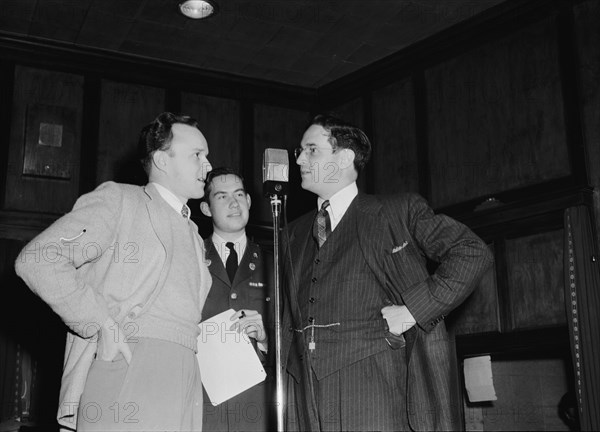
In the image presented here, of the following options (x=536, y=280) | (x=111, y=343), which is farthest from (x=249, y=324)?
(x=536, y=280)

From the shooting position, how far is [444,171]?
552cm

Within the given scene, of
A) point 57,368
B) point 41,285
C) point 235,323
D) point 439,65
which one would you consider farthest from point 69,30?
point 41,285

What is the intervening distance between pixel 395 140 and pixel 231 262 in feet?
8.88

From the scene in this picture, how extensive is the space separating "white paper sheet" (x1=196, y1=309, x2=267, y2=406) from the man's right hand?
0.84 metres

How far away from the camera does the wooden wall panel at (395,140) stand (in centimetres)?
580

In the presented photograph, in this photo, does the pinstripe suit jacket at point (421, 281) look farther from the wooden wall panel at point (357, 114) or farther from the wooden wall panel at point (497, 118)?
the wooden wall panel at point (357, 114)

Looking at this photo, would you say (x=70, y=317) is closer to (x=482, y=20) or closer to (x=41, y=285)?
(x=41, y=285)

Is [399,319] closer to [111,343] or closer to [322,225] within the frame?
Answer: [322,225]

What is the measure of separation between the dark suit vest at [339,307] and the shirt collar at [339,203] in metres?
0.06

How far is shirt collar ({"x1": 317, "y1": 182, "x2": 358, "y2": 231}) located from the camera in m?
2.94

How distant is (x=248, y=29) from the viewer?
18.0 ft

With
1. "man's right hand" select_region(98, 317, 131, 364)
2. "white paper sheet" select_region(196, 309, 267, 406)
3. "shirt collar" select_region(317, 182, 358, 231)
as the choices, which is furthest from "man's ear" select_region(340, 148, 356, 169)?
"man's right hand" select_region(98, 317, 131, 364)

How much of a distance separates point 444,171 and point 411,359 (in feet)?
10.4

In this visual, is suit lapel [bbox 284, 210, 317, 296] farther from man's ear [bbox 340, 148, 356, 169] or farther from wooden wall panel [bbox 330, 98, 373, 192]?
wooden wall panel [bbox 330, 98, 373, 192]
